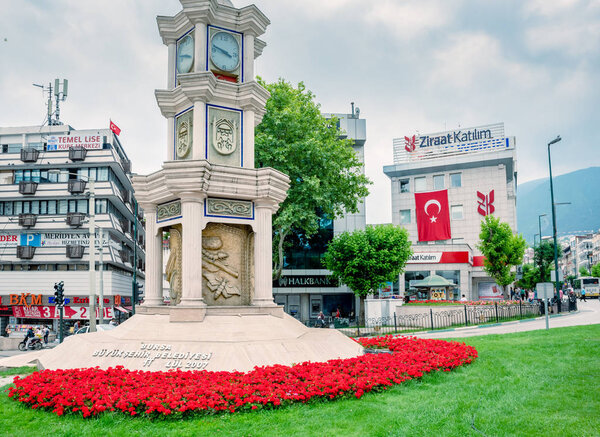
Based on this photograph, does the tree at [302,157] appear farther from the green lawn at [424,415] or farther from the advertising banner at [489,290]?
the advertising banner at [489,290]

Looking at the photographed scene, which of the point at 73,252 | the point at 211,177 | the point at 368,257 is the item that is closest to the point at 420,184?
the point at 368,257

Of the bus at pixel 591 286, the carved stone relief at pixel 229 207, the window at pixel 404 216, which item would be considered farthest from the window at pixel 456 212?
the carved stone relief at pixel 229 207

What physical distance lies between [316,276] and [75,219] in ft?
74.1

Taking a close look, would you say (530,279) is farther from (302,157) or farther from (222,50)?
(222,50)

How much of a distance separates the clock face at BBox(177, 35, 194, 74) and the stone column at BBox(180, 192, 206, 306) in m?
4.78

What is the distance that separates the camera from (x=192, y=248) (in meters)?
14.3

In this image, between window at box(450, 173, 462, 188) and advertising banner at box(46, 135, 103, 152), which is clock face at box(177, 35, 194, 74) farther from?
window at box(450, 173, 462, 188)

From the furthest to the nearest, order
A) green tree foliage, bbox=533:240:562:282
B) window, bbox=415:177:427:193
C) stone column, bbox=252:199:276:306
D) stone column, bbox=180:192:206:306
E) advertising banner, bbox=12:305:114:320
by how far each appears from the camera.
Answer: window, bbox=415:177:427:193 < green tree foliage, bbox=533:240:562:282 < advertising banner, bbox=12:305:114:320 < stone column, bbox=252:199:276:306 < stone column, bbox=180:192:206:306

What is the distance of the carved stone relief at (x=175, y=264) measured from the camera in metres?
15.8

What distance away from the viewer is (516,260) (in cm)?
4572

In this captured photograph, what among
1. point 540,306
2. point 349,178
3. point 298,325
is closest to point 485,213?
Result: point 540,306

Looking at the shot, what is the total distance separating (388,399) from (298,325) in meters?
6.23

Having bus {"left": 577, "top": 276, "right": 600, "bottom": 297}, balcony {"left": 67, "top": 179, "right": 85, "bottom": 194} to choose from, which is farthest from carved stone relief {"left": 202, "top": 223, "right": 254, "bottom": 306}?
bus {"left": 577, "top": 276, "right": 600, "bottom": 297}

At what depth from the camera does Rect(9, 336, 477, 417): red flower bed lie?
8.98 metres
